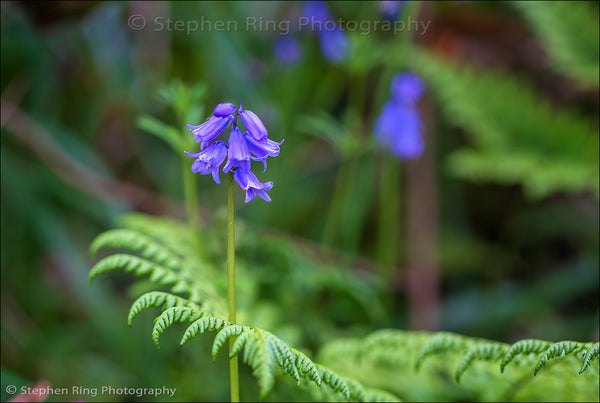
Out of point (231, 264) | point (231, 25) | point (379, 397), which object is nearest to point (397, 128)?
point (231, 25)

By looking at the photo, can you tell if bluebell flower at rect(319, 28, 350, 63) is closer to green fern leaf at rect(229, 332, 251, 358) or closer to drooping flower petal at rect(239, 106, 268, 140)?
drooping flower petal at rect(239, 106, 268, 140)

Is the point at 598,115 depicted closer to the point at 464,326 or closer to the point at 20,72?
the point at 464,326

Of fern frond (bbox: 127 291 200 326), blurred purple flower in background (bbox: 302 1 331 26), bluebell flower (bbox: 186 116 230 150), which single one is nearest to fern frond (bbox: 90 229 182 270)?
fern frond (bbox: 127 291 200 326)

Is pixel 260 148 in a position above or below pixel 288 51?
below

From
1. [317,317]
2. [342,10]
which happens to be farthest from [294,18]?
[317,317]

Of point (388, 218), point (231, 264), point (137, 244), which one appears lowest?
point (231, 264)

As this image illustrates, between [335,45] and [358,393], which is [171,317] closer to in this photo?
[358,393]

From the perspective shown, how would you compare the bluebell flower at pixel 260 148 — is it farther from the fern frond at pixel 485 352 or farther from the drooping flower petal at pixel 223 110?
the fern frond at pixel 485 352
